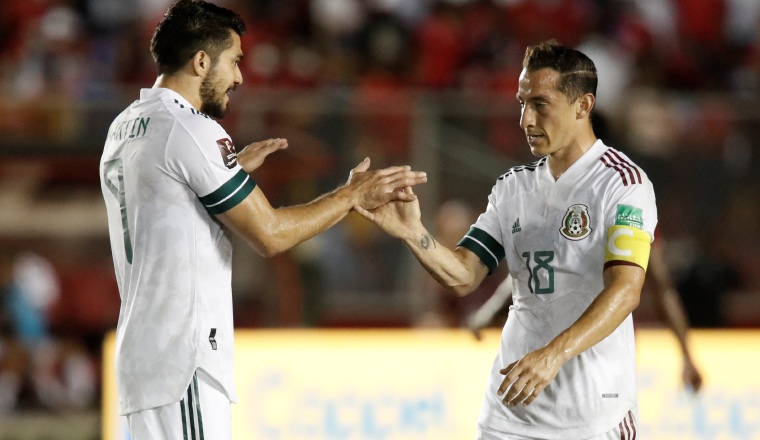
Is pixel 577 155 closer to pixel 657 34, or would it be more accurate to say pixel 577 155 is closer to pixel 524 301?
pixel 524 301

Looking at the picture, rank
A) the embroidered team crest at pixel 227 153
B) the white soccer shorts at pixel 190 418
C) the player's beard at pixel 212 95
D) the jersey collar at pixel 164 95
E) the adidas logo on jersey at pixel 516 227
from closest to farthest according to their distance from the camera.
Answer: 1. the white soccer shorts at pixel 190 418
2. the embroidered team crest at pixel 227 153
3. the jersey collar at pixel 164 95
4. the player's beard at pixel 212 95
5. the adidas logo on jersey at pixel 516 227

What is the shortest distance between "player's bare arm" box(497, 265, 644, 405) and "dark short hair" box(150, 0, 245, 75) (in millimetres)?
1657

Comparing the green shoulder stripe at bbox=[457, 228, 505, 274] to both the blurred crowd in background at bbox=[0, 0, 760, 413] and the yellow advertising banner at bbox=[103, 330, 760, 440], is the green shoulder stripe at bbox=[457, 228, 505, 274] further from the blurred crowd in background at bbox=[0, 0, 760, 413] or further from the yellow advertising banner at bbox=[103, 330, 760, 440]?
the blurred crowd in background at bbox=[0, 0, 760, 413]

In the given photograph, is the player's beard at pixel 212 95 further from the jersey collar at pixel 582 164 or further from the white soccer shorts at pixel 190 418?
the jersey collar at pixel 582 164

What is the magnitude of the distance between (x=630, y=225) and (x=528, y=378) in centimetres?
75

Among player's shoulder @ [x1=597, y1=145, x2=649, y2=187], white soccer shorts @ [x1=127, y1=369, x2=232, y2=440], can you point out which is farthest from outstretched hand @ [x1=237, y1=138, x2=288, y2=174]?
player's shoulder @ [x1=597, y1=145, x2=649, y2=187]

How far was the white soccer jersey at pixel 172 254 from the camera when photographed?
4.07m

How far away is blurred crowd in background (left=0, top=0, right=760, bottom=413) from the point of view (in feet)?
29.3

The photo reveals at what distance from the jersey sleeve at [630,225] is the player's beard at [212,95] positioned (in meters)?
1.54

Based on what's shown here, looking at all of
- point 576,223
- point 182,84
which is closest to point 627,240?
point 576,223

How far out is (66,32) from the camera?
11.3 metres

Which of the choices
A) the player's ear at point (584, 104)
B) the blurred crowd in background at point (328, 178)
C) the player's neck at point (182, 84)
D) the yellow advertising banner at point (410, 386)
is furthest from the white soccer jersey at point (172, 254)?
the blurred crowd in background at point (328, 178)

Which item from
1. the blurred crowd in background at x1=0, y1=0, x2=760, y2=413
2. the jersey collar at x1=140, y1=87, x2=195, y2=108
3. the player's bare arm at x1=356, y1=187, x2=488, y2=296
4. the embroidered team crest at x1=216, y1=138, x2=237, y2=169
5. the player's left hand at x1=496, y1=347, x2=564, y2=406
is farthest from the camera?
the blurred crowd in background at x1=0, y1=0, x2=760, y2=413

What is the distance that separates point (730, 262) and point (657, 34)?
374cm
